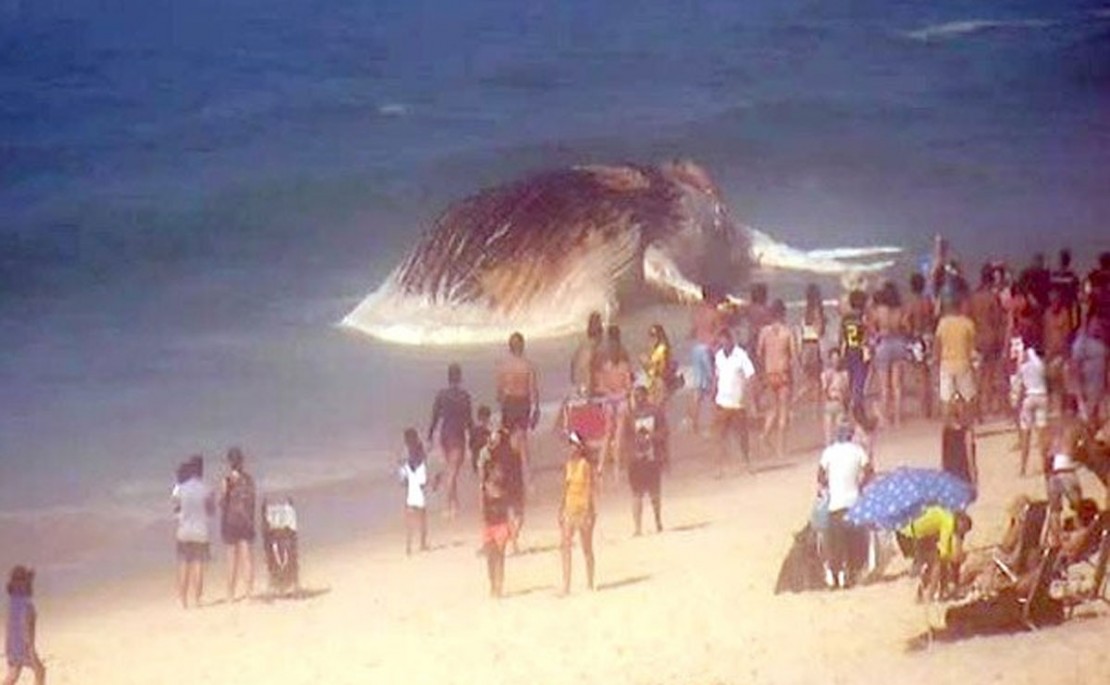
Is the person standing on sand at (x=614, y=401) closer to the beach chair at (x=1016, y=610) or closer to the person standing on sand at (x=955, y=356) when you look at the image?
the person standing on sand at (x=955, y=356)

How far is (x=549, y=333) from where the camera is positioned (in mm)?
18438

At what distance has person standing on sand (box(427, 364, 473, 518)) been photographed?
14.3 meters

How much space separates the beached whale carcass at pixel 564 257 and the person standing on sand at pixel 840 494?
638 cm

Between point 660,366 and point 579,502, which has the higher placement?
point 660,366

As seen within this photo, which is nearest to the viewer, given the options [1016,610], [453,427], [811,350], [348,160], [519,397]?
[1016,610]

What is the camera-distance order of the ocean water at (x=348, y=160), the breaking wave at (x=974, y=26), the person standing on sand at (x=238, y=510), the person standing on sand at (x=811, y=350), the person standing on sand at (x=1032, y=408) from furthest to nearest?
1. the breaking wave at (x=974, y=26)
2. the ocean water at (x=348, y=160)
3. the person standing on sand at (x=811, y=350)
4. the person standing on sand at (x=1032, y=408)
5. the person standing on sand at (x=238, y=510)

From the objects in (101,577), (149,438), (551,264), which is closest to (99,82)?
(551,264)

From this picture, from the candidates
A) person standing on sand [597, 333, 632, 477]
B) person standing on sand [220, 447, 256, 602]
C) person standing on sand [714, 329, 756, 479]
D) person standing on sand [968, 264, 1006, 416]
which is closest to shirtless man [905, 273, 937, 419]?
person standing on sand [968, 264, 1006, 416]

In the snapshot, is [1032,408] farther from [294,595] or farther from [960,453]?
[294,595]

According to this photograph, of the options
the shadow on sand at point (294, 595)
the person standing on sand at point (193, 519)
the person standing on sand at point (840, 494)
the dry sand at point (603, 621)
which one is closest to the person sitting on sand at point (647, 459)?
the dry sand at point (603, 621)

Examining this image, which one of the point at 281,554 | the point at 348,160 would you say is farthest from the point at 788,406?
the point at 348,160

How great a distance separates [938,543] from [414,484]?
10.1ft

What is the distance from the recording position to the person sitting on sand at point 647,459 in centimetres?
1348

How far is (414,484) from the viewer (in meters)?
13.7
